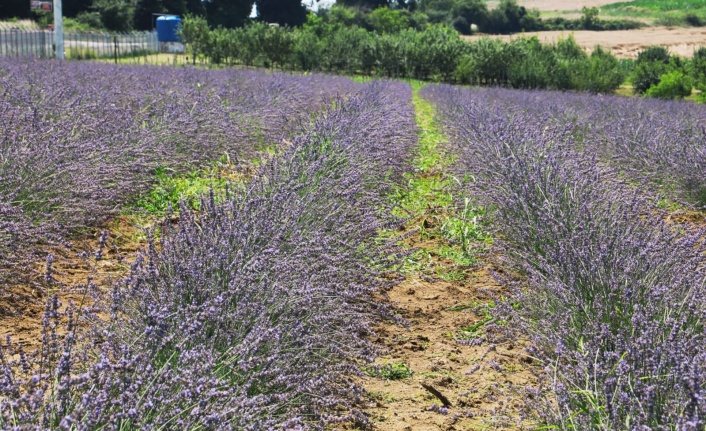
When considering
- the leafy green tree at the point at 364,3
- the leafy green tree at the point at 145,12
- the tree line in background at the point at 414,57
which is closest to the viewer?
the tree line in background at the point at 414,57

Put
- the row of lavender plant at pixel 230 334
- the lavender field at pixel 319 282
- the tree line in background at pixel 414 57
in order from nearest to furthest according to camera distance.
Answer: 1. the row of lavender plant at pixel 230 334
2. the lavender field at pixel 319 282
3. the tree line in background at pixel 414 57

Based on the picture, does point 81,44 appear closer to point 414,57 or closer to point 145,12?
point 414,57

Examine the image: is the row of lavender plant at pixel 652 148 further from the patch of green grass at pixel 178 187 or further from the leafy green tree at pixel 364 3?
the leafy green tree at pixel 364 3

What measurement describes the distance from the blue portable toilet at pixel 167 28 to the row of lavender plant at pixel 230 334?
147 feet

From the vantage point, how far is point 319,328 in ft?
9.71

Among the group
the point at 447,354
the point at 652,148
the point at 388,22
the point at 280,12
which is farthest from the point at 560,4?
the point at 447,354

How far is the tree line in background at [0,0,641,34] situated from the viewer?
47.6m

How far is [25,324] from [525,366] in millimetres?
2308

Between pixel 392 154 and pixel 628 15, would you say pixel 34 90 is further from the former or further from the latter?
pixel 628 15

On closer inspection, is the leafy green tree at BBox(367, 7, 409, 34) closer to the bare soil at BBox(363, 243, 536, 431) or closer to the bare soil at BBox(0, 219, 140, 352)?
the bare soil at BBox(0, 219, 140, 352)

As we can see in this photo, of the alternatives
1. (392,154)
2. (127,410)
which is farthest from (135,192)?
(127,410)

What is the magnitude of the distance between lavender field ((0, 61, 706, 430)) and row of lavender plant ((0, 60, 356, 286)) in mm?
33

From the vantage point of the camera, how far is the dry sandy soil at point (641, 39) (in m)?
66.6

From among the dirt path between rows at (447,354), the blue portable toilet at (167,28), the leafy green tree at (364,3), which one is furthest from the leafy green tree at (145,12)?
the dirt path between rows at (447,354)
